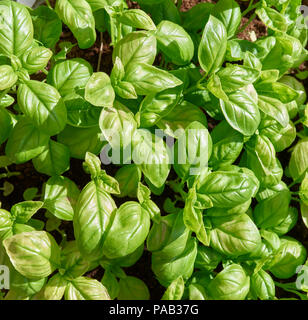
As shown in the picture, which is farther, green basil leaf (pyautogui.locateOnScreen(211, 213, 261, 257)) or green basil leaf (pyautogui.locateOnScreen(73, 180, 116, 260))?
green basil leaf (pyautogui.locateOnScreen(211, 213, 261, 257))

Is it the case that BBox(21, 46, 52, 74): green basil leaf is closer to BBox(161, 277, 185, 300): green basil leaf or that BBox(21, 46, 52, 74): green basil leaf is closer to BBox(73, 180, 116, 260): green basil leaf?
BBox(73, 180, 116, 260): green basil leaf

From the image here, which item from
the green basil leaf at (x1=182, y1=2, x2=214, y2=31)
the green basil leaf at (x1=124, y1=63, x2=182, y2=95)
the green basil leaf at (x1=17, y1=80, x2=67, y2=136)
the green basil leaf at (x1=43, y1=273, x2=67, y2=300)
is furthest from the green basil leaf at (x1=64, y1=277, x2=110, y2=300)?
the green basil leaf at (x1=182, y1=2, x2=214, y2=31)

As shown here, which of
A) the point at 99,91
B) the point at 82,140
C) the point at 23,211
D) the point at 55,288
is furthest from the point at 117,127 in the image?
the point at 55,288

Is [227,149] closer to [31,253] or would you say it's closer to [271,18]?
[271,18]

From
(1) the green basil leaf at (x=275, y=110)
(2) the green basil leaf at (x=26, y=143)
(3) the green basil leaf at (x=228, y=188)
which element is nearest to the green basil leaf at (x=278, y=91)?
(1) the green basil leaf at (x=275, y=110)

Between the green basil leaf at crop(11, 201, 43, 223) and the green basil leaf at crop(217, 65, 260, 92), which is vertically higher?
the green basil leaf at crop(217, 65, 260, 92)

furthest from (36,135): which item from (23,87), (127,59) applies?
(127,59)

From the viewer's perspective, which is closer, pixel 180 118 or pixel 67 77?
pixel 67 77

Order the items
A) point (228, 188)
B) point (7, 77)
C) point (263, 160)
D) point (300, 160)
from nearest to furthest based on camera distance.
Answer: point (7, 77)
point (228, 188)
point (263, 160)
point (300, 160)

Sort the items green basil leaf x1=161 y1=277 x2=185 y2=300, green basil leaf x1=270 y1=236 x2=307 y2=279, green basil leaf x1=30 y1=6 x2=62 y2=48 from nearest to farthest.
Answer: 1. green basil leaf x1=161 y1=277 x2=185 y2=300
2. green basil leaf x1=30 y1=6 x2=62 y2=48
3. green basil leaf x1=270 y1=236 x2=307 y2=279

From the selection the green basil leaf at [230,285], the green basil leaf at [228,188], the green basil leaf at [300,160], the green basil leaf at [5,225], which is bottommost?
the green basil leaf at [230,285]

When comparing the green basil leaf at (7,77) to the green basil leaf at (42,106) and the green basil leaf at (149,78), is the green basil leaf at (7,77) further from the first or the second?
the green basil leaf at (149,78)
